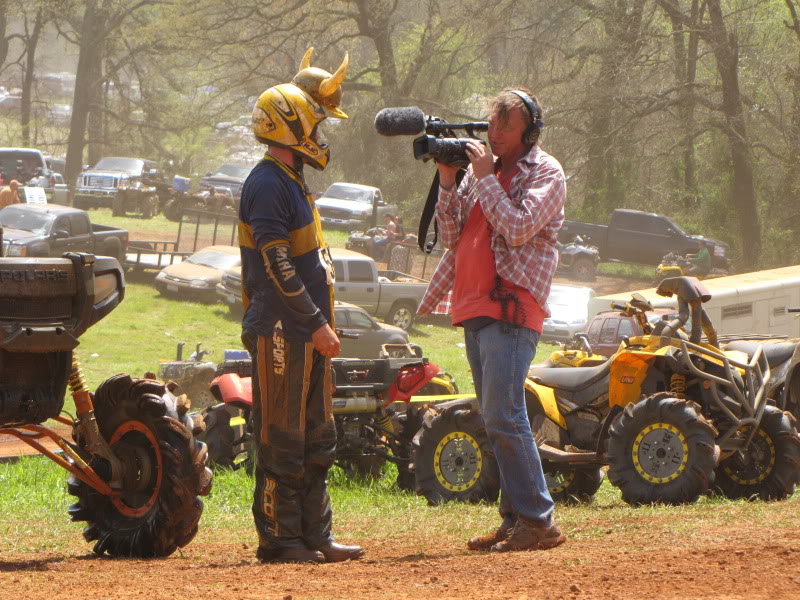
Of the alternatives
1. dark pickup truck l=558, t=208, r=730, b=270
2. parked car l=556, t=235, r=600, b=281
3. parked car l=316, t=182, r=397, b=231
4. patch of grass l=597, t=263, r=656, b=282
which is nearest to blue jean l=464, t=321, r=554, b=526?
parked car l=556, t=235, r=600, b=281

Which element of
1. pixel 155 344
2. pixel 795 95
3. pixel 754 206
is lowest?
pixel 155 344

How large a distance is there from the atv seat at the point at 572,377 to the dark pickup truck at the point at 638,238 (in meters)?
26.6

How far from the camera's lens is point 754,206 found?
3741cm

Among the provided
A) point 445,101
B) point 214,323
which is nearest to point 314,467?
point 214,323

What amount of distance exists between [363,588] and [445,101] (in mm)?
44875

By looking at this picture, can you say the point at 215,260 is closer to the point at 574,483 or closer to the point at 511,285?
the point at 574,483

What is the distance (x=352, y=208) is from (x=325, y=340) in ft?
119

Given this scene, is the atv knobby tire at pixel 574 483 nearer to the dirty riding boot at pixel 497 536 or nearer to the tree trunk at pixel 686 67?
the dirty riding boot at pixel 497 536

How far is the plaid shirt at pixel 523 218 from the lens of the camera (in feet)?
17.5

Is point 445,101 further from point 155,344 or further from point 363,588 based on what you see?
point 363,588

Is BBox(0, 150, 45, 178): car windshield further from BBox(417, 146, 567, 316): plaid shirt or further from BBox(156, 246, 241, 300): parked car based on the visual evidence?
BBox(417, 146, 567, 316): plaid shirt

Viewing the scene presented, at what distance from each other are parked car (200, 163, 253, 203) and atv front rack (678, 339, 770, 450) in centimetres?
3486

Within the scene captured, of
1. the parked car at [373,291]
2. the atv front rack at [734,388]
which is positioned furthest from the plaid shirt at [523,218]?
the parked car at [373,291]

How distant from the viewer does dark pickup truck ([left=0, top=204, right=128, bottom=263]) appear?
86.2 feet
